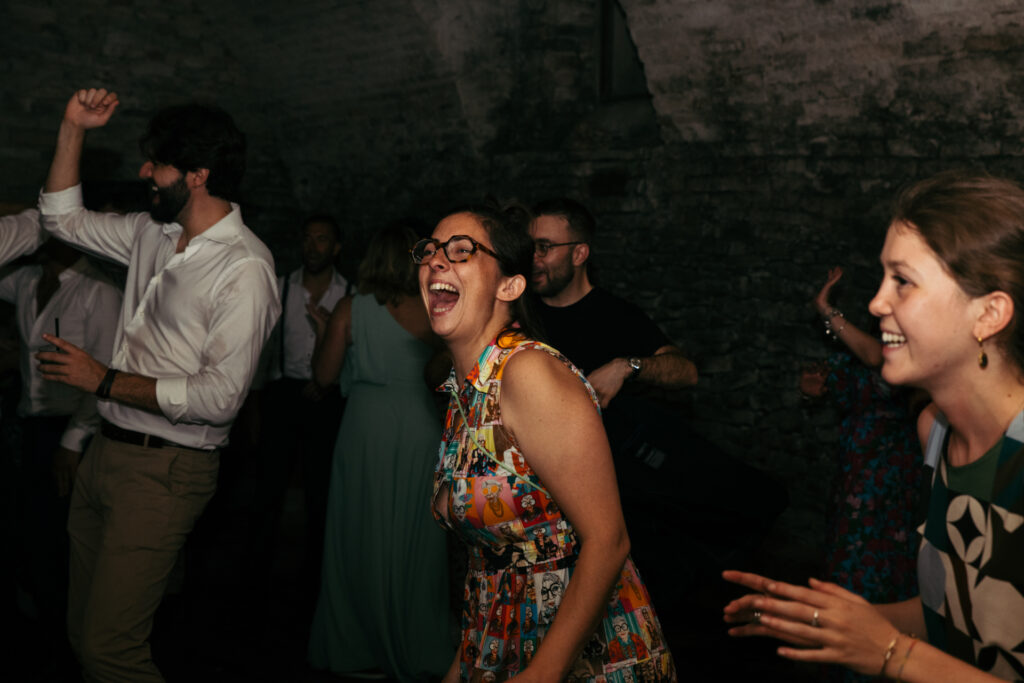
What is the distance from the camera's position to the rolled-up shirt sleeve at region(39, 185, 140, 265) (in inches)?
115

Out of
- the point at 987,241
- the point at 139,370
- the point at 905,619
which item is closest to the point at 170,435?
the point at 139,370

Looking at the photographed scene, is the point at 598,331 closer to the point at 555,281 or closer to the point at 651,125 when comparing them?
the point at 555,281

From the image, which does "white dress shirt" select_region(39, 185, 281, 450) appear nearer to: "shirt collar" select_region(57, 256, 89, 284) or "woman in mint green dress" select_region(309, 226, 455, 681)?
"woman in mint green dress" select_region(309, 226, 455, 681)

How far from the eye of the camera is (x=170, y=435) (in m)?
2.67

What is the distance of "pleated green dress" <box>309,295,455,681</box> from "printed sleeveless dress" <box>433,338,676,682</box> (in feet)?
6.20

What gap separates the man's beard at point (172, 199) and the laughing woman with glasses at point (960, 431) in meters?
2.05

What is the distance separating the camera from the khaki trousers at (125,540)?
98.0 inches

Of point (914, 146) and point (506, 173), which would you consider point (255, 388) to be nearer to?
point (506, 173)

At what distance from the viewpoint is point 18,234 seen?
337 centimetres

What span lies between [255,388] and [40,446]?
123cm

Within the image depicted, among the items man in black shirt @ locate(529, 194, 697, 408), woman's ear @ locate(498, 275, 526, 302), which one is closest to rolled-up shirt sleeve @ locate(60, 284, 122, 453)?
man in black shirt @ locate(529, 194, 697, 408)

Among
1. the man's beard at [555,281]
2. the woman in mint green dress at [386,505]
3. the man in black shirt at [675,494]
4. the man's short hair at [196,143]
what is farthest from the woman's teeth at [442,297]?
the woman in mint green dress at [386,505]

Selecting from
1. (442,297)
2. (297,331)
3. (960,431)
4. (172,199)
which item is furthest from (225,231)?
(297,331)

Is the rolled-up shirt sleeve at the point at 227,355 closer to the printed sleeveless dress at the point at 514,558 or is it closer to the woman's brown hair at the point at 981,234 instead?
the printed sleeveless dress at the point at 514,558
